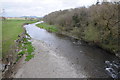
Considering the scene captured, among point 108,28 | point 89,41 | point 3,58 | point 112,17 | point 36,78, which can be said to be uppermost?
point 112,17

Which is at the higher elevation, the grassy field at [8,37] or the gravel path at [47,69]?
the grassy field at [8,37]

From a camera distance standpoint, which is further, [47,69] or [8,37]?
[8,37]

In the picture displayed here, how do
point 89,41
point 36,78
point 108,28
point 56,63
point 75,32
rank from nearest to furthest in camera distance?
point 36,78, point 56,63, point 108,28, point 89,41, point 75,32

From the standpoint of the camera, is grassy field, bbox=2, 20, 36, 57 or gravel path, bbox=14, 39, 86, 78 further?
grassy field, bbox=2, 20, 36, 57

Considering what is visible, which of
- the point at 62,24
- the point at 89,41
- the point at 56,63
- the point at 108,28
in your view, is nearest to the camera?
the point at 56,63

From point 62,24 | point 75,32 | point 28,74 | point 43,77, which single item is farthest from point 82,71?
point 62,24

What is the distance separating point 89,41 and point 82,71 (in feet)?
42.7

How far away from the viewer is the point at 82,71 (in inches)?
519

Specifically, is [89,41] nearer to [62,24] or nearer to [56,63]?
[56,63]

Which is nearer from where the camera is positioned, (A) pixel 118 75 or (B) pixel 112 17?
(A) pixel 118 75

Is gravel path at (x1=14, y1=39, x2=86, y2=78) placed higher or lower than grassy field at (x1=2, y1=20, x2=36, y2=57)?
lower

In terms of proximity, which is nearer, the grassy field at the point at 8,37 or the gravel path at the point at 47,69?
the gravel path at the point at 47,69

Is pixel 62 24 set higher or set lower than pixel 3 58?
higher

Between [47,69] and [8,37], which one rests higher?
[8,37]
